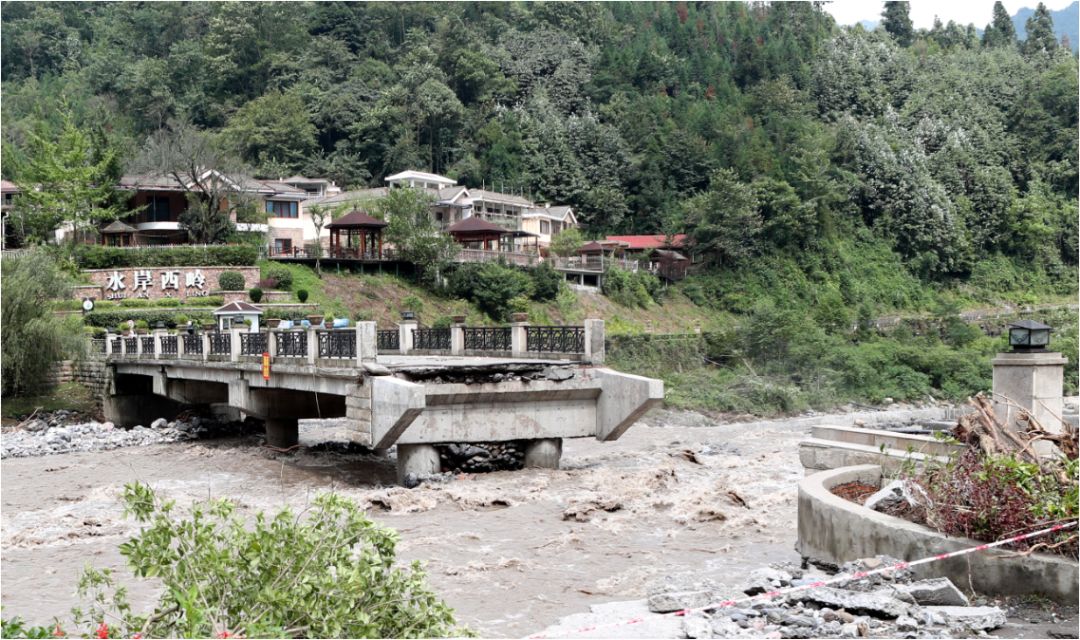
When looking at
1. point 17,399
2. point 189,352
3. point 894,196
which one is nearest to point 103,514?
point 189,352

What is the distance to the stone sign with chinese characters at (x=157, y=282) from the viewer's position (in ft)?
157

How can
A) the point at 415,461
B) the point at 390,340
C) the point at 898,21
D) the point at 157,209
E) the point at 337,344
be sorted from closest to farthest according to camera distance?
the point at 415,461 → the point at 337,344 → the point at 390,340 → the point at 157,209 → the point at 898,21

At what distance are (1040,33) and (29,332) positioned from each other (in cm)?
10322

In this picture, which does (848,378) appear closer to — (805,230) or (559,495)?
(805,230)

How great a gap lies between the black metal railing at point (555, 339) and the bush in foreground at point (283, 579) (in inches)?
617

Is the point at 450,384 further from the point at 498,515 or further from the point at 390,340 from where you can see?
the point at 390,340

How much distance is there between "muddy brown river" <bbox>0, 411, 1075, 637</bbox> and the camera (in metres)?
13.3

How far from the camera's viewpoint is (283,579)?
6809mm

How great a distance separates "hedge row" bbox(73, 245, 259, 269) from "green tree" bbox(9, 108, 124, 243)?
2947 mm

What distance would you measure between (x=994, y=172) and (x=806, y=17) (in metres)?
37.6

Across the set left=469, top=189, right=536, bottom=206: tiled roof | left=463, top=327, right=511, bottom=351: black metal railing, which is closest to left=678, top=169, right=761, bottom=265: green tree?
left=469, top=189, right=536, bottom=206: tiled roof

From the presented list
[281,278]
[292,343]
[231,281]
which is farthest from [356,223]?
[292,343]

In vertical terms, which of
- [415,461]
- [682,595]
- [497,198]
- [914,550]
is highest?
[497,198]

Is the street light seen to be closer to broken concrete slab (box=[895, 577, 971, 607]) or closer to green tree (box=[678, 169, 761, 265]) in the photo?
broken concrete slab (box=[895, 577, 971, 607])
